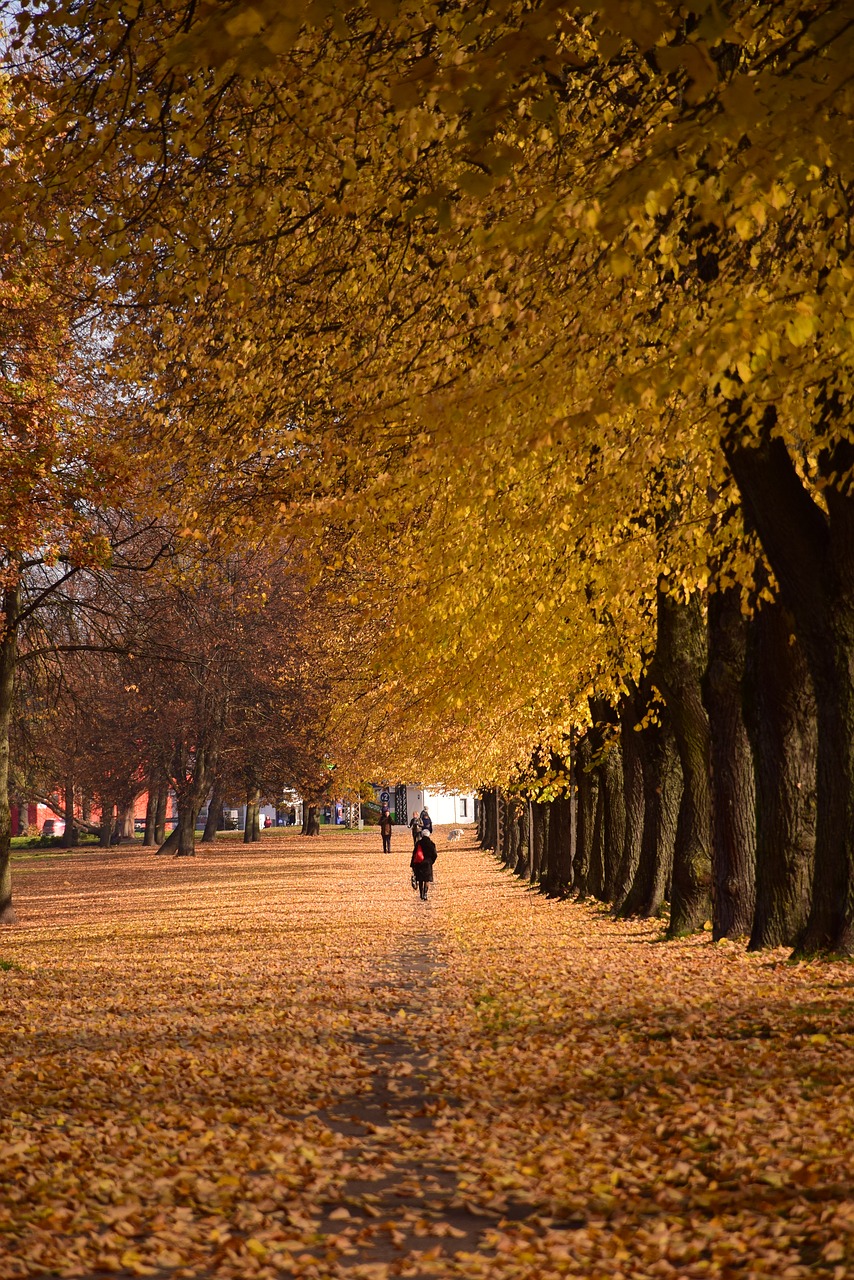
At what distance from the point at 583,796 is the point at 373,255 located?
18712 mm

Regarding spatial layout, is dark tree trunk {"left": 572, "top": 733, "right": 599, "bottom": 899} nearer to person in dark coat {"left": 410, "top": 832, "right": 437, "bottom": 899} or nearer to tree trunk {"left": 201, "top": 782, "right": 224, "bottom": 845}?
person in dark coat {"left": 410, "top": 832, "right": 437, "bottom": 899}

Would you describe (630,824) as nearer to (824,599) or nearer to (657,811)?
(657,811)

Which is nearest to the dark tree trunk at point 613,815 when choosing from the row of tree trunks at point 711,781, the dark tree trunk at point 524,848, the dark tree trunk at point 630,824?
the row of tree trunks at point 711,781

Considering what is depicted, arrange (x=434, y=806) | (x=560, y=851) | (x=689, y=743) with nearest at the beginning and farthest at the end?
(x=689, y=743) < (x=560, y=851) < (x=434, y=806)

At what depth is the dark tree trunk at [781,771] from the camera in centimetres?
1406

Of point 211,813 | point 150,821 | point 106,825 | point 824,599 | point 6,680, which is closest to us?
point 824,599

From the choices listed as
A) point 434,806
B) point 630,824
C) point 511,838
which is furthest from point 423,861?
point 434,806

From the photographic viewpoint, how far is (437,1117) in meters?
8.18

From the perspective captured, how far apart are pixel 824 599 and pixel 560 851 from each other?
19.6 meters

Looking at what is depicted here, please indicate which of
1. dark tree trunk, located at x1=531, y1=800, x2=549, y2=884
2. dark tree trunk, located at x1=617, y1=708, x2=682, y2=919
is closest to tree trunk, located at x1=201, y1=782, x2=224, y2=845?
dark tree trunk, located at x1=531, y1=800, x2=549, y2=884

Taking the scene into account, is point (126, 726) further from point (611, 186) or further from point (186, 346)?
point (611, 186)

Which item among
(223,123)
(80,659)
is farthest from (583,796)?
(223,123)

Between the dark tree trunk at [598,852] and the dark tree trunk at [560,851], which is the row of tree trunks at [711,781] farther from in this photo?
the dark tree trunk at [560,851]

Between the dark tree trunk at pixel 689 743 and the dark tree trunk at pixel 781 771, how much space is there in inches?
142
